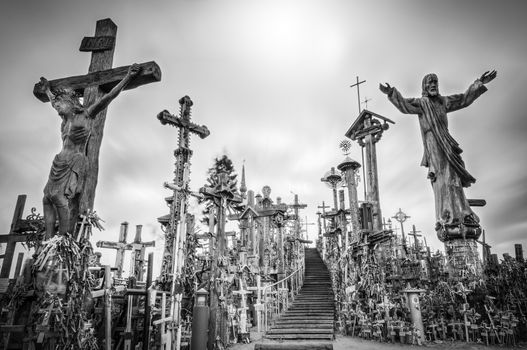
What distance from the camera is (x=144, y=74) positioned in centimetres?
397

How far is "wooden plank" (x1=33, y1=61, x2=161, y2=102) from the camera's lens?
3.97m

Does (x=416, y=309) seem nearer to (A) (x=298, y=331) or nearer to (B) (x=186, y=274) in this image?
(A) (x=298, y=331)

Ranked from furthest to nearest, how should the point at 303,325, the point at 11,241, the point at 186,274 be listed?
the point at 303,325, the point at 11,241, the point at 186,274

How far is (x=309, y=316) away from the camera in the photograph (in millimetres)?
11617

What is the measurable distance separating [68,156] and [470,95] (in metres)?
11.0

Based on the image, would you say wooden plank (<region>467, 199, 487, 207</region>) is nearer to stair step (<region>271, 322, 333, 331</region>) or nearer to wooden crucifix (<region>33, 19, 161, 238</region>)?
stair step (<region>271, 322, 333, 331</region>)

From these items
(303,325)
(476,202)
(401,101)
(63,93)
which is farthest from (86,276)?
(476,202)

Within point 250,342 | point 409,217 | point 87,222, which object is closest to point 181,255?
point 250,342

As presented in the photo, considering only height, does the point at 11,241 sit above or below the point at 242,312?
above

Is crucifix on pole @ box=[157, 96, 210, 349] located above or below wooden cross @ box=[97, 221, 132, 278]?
above

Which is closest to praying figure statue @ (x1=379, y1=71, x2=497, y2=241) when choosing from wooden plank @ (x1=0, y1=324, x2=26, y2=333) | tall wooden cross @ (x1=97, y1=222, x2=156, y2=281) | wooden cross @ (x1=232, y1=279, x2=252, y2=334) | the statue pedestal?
the statue pedestal

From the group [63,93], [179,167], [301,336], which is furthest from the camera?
[179,167]

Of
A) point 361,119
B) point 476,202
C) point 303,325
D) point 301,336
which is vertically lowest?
point 301,336

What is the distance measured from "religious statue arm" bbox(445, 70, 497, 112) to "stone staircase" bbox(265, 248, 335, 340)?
844 centimetres
